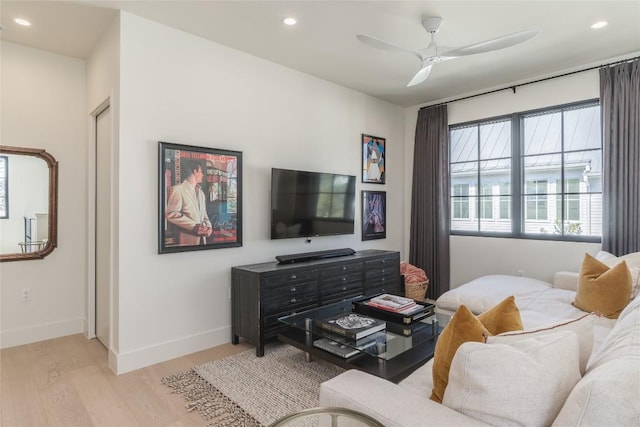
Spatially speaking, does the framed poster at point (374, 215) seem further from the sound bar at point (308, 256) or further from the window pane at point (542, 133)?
the window pane at point (542, 133)

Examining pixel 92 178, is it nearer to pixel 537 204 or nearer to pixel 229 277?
pixel 229 277

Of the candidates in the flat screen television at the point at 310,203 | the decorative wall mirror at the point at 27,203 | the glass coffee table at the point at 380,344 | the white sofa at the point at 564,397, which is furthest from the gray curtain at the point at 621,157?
the decorative wall mirror at the point at 27,203

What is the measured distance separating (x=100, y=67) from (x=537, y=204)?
4.96 m

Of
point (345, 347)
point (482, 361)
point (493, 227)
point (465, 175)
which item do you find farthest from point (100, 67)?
point (493, 227)

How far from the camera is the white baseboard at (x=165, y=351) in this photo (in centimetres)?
274

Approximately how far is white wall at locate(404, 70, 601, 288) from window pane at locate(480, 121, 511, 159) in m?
0.17

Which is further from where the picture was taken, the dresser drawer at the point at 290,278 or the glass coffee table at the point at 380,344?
the dresser drawer at the point at 290,278

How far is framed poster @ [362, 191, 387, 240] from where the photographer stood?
4859 millimetres

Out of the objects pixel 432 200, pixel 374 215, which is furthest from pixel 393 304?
pixel 432 200

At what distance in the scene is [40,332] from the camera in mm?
3371

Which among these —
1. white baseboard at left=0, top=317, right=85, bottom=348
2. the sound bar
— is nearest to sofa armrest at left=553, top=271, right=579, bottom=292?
the sound bar

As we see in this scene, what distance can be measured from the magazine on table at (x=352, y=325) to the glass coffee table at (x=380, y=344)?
3 cm

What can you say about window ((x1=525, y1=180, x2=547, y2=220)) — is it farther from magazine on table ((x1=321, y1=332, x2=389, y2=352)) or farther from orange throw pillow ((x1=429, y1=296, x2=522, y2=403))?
orange throw pillow ((x1=429, y1=296, x2=522, y2=403))

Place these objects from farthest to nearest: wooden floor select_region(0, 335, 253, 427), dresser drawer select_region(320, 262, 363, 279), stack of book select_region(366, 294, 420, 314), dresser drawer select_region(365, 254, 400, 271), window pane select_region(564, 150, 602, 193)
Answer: dresser drawer select_region(365, 254, 400, 271)
window pane select_region(564, 150, 602, 193)
dresser drawer select_region(320, 262, 363, 279)
stack of book select_region(366, 294, 420, 314)
wooden floor select_region(0, 335, 253, 427)
